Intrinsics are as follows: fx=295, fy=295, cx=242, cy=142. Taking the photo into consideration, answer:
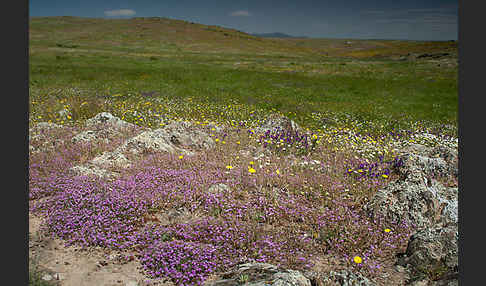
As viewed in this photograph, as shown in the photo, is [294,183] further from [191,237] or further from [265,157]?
[191,237]

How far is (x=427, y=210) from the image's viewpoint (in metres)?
5.73

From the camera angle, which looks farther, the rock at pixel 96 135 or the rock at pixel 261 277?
the rock at pixel 96 135

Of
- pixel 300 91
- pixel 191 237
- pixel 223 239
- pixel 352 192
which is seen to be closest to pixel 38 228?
pixel 191 237

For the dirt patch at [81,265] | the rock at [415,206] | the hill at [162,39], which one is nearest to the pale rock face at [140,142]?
the dirt patch at [81,265]

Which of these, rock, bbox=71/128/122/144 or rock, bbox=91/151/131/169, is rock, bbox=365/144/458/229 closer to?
rock, bbox=91/151/131/169

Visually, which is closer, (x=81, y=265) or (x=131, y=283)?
(x=131, y=283)

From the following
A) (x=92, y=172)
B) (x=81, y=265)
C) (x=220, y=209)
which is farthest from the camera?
(x=92, y=172)

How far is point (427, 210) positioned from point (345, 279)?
284 centimetres

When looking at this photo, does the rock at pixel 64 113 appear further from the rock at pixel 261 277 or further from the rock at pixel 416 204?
the rock at pixel 416 204

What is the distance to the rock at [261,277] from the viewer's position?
12.1 feet

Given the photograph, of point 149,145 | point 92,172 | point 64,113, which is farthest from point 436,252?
point 64,113

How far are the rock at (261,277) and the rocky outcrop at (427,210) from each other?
1932 millimetres

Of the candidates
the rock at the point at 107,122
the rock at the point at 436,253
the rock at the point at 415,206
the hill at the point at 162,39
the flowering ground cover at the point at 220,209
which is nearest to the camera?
the rock at the point at 436,253

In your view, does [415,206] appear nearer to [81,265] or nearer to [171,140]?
[81,265]
